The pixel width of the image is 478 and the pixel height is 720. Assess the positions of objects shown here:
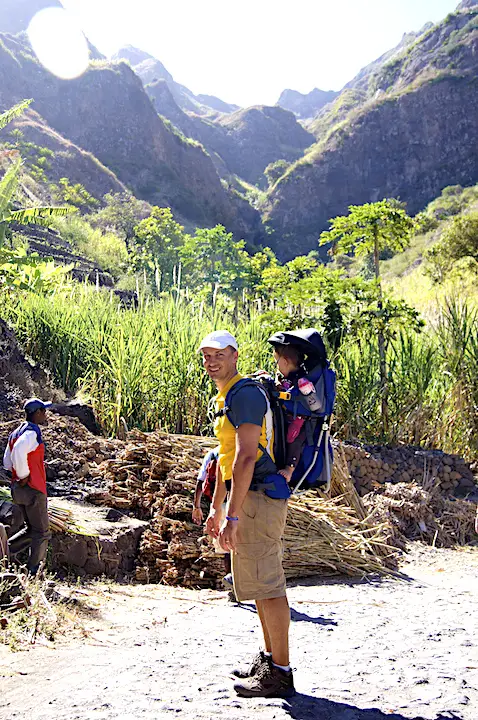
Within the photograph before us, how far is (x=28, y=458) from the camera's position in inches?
154

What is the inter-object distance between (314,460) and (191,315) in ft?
19.2

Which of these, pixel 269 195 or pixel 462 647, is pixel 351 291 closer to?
pixel 462 647

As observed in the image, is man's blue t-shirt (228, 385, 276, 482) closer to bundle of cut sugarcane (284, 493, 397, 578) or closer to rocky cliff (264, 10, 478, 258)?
bundle of cut sugarcane (284, 493, 397, 578)

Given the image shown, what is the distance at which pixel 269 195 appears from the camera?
90375mm

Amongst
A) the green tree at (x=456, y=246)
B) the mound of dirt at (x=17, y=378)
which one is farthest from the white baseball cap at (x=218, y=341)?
the green tree at (x=456, y=246)

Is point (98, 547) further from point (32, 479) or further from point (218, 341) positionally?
point (218, 341)

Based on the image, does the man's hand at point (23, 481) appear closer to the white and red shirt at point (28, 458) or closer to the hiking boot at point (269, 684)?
the white and red shirt at point (28, 458)

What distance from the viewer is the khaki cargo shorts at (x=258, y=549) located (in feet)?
8.30

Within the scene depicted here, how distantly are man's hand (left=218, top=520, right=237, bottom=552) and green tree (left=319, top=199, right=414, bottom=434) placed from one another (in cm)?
490

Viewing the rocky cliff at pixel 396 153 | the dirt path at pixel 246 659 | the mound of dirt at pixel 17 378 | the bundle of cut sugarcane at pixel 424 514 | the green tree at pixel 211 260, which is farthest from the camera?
the rocky cliff at pixel 396 153

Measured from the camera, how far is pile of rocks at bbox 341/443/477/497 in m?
6.27

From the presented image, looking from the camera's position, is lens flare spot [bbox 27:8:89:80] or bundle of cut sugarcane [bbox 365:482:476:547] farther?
lens flare spot [bbox 27:8:89:80]

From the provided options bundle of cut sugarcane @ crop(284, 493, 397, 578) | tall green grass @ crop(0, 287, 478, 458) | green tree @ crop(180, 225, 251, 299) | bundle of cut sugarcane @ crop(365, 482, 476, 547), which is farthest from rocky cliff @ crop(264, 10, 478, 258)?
bundle of cut sugarcane @ crop(284, 493, 397, 578)

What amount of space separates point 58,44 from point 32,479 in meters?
A: 130
